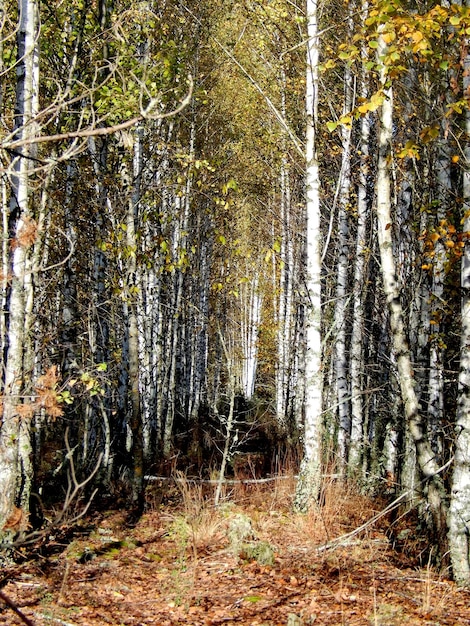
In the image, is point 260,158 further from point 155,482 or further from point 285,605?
point 285,605

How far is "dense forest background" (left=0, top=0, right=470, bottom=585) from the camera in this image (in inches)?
207

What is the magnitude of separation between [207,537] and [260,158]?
1299cm

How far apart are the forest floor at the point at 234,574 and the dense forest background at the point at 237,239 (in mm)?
498

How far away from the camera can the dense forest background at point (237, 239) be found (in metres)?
5.25

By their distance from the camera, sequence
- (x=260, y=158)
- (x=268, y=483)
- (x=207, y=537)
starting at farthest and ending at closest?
(x=260, y=158), (x=268, y=483), (x=207, y=537)

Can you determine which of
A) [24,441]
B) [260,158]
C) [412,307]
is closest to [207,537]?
[24,441]

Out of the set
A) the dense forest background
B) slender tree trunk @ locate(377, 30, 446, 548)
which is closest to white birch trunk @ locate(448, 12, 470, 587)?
the dense forest background

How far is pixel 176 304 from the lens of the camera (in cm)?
1428

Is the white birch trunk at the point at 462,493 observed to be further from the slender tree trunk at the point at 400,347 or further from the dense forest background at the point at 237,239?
the slender tree trunk at the point at 400,347

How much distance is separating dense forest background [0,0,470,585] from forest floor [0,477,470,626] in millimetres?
498

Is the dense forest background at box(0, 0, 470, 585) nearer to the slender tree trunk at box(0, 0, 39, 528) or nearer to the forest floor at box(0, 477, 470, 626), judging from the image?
the slender tree trunk at box(0, 0, 39, 528)

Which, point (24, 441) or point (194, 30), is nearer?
point (24, 441)

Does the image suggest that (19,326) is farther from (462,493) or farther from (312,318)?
(462,493)

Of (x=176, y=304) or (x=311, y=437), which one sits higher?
(x=176, y=304)
